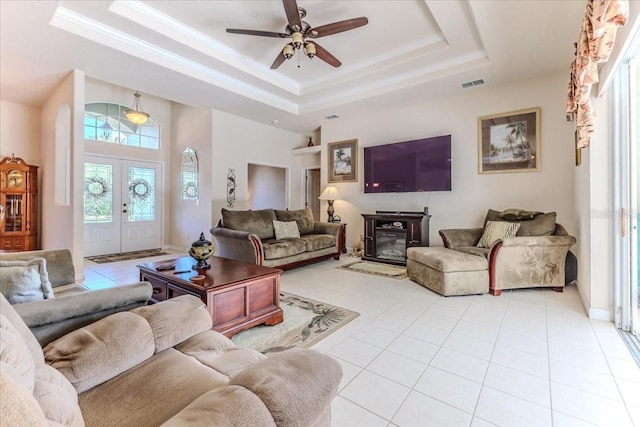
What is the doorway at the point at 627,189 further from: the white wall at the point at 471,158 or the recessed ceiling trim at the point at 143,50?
the recessed ceiling trim at the point at 143,50

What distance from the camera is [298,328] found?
2.49 m

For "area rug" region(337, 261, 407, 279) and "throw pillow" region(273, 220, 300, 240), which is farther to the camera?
"throw pillow" region(273, 220, 300, 240)

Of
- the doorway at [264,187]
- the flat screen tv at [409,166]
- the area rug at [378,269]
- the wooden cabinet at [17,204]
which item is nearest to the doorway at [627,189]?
the area rug at [378,269]

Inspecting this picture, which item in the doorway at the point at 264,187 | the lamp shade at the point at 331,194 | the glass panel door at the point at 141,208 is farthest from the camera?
the doorway at the point at 264,187

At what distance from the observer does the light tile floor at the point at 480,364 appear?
1492mm

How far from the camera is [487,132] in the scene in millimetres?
4520

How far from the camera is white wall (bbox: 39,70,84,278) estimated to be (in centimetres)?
395

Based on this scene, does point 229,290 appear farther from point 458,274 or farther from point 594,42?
point 594,42

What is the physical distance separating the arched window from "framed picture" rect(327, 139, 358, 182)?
4107mm

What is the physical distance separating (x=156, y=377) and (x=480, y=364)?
1934mm

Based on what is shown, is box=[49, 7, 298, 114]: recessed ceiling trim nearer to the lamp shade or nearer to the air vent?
the lamp shade

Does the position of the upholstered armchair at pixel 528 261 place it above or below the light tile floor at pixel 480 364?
above

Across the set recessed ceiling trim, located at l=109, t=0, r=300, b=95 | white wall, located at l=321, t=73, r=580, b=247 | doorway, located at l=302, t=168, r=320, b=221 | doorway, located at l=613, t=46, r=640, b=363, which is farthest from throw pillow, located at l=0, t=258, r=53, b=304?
doorway, located at l=302, t=168, r=320, b=221

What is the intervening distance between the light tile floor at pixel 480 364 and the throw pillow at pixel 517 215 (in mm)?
1022
